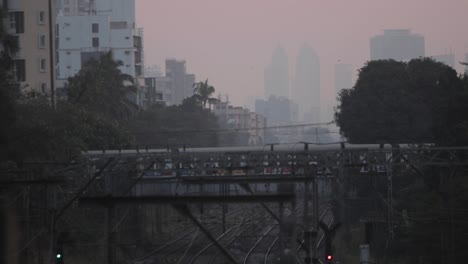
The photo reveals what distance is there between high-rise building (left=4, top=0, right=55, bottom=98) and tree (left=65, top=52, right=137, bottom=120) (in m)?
4.05

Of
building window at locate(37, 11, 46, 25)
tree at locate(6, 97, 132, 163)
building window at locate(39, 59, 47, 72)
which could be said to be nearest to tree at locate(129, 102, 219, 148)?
building window at locate(39, 59, 47, 72)

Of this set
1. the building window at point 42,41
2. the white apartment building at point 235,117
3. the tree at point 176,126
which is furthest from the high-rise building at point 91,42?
the building window at point 42,41

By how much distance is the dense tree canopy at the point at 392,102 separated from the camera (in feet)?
180

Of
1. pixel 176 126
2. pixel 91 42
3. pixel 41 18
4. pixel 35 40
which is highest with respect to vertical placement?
pixel 91 42

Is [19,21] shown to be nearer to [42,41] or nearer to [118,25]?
[42,41]

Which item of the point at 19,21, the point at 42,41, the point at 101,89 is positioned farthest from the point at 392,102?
the point at 19,21

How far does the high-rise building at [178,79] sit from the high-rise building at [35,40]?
100 m

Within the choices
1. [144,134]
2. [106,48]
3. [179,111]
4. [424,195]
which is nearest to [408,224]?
[424,195]

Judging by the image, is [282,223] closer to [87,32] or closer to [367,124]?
[367,124]

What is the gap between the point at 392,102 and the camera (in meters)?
55.8

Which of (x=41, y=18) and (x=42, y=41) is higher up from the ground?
(x=41, y=18)

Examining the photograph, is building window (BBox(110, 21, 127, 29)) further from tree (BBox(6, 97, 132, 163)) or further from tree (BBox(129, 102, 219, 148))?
tree (BBox(6, 97, 132, 163))

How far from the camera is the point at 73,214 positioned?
3148 cm

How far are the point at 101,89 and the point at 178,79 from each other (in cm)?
10539
